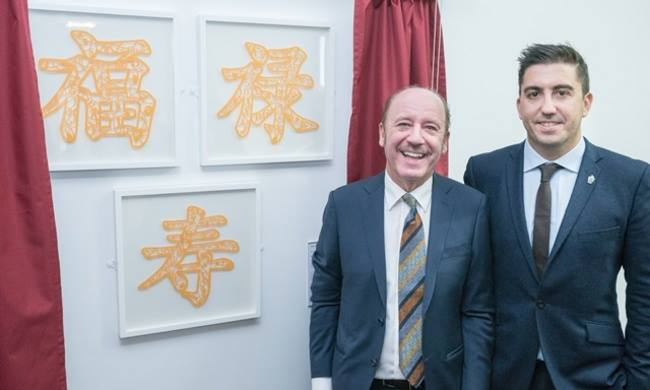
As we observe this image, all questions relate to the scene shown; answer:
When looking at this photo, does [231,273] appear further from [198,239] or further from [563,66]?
[563,66]

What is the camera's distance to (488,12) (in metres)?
2.22

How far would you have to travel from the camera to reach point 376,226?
1.52 metres

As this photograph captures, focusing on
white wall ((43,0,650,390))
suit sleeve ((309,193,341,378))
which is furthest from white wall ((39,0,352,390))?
suit sleeve ((309,193,341,378))

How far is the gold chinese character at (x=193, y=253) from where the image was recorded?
1812 mm

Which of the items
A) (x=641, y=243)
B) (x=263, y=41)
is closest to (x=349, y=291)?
(x=641, y=243)

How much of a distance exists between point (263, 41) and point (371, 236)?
2.45ft

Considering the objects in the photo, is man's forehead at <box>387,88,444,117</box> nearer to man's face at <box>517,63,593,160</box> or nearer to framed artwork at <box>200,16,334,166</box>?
man's face at <box>517,63,593,160</box>

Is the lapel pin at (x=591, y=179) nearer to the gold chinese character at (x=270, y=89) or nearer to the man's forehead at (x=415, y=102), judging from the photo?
the man's forehead at (x=415, y=102)

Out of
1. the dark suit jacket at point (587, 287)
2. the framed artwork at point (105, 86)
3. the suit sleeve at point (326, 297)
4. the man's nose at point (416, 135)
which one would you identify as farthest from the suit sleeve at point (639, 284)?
the framed artwork at point (105, 86)

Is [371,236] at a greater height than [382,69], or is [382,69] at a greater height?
[382,69]

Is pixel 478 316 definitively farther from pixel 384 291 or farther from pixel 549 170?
pixel 549 170

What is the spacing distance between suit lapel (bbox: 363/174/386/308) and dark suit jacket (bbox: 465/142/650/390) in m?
0.32

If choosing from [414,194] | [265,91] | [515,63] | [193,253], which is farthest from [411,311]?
[515,63]

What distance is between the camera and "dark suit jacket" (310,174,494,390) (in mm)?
1460
